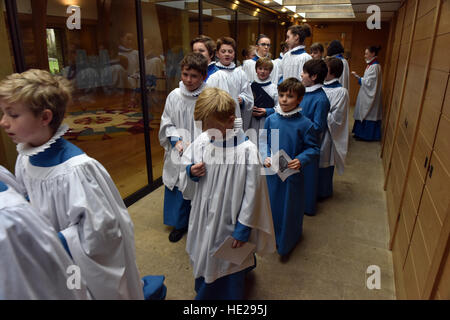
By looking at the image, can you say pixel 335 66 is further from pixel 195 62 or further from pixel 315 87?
pixel 195 62

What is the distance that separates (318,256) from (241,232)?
1.23 m

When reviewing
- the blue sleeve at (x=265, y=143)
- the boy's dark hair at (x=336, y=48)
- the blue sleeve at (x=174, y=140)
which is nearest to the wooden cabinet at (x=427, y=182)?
the blue sleeve at (x=265, y=143)

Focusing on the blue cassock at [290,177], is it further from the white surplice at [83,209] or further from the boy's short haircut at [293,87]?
the white surplice at [83,209]

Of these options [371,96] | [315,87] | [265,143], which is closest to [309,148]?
[265,143]

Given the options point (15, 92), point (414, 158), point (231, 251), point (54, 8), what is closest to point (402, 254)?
point (414, 158)

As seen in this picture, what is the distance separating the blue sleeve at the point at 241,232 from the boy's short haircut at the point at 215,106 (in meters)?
0.62

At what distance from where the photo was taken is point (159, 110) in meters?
4.22

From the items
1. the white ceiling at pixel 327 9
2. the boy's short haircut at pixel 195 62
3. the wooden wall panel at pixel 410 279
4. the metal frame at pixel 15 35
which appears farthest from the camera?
the white ceiling at pixel 327 9

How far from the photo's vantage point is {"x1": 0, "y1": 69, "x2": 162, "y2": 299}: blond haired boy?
3.83 ft

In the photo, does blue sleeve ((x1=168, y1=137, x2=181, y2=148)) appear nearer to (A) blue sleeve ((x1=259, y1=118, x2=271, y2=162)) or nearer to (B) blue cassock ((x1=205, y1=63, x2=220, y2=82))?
(A) blue sleeve ((x1=259, y1=118, x2=271, y2=162))

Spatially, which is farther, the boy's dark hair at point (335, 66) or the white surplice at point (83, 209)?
the boy's dark hair at point (335, 66)

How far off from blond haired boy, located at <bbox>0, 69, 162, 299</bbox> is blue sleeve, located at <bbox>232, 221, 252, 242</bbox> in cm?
66

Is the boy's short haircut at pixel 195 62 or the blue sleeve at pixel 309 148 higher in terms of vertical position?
the boy's short haircut at pixel 195 62

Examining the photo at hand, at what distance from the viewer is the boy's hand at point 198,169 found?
5.78ft
